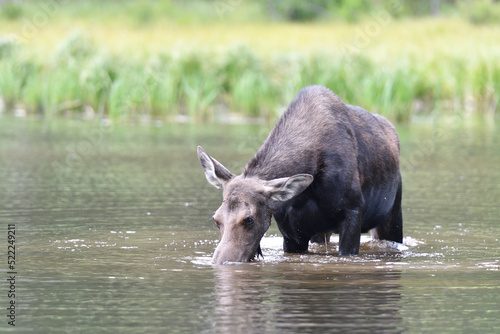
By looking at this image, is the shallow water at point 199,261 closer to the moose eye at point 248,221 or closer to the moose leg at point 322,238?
the moose leg at point 322,238

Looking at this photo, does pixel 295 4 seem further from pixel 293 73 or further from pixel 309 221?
pixel 309 221

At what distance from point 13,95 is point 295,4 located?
39.9 m

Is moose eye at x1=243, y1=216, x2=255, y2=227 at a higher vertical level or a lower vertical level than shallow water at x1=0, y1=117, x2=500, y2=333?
higher

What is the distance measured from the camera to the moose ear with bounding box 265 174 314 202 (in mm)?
8180

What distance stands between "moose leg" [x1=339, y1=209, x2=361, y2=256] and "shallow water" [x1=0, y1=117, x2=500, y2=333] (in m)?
0.18

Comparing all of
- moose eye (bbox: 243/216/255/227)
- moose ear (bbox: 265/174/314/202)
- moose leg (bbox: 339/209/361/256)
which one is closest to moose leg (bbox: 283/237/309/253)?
moose leg (bbox: 339/209/361/256)

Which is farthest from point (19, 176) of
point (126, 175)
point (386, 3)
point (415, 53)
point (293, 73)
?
point (386, 3)

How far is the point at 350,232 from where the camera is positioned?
363 inches

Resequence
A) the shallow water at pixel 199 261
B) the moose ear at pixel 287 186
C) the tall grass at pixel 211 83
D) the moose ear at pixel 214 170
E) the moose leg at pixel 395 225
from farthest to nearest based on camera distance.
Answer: the tall grass at pixel 211 83
the moose leg at pixel 395 225
the moose ear at pixel 214 170
the moose ear at pixel 287 186
the shallow water at pixel 199 261

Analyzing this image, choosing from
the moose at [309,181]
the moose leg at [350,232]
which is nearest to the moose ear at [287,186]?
the moose at [309,181]

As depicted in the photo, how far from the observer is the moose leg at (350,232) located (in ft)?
30.1

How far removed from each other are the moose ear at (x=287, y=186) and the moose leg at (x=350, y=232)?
102cm

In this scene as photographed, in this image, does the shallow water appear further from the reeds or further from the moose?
the reeds

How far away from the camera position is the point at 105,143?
2003 cm
